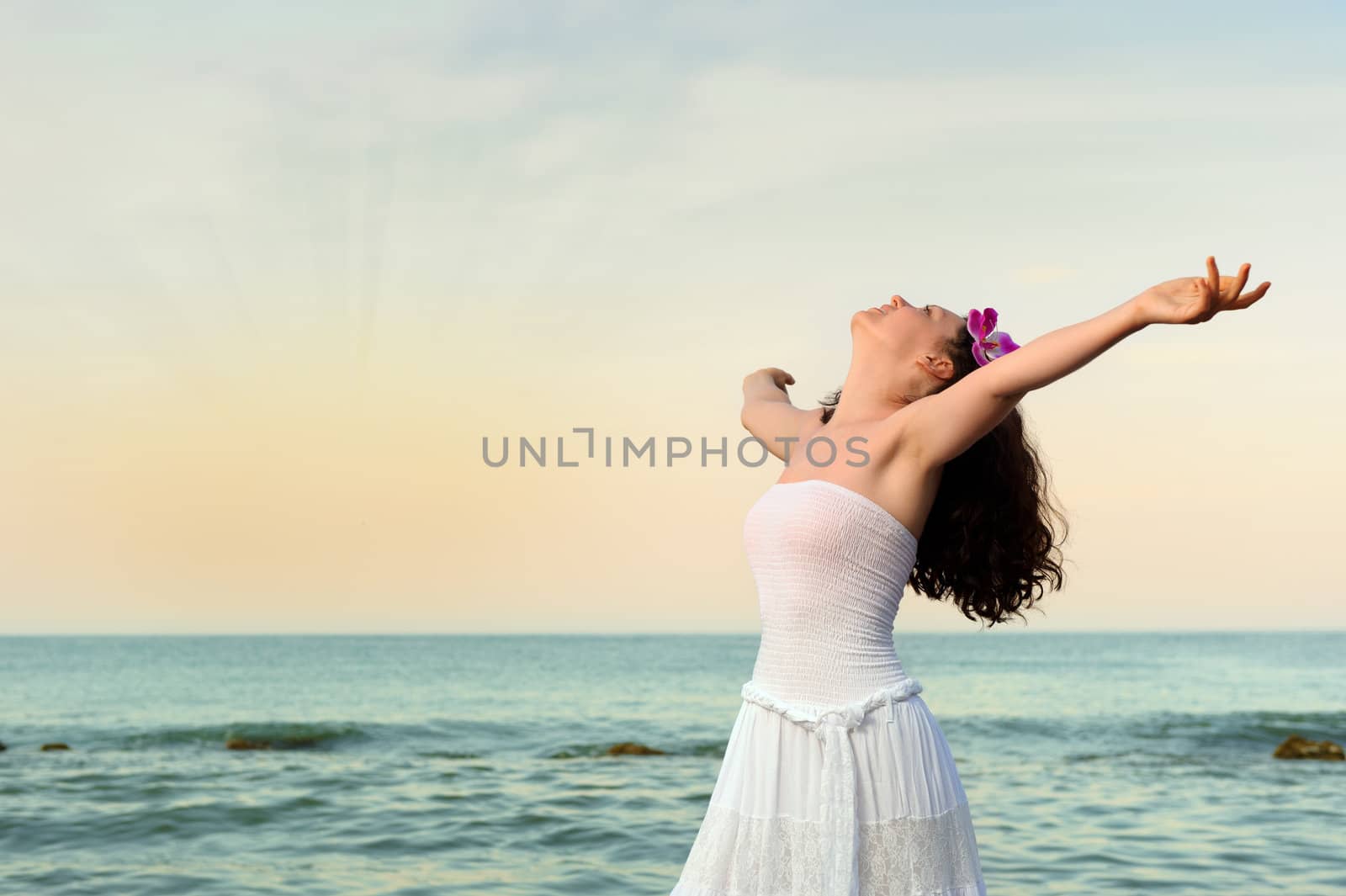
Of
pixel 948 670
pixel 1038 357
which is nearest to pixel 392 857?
pixel 1038 357

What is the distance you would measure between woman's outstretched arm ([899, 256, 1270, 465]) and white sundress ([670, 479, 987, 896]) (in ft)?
0.69

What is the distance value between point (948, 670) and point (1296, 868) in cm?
3103

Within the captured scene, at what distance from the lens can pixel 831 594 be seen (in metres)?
2.70

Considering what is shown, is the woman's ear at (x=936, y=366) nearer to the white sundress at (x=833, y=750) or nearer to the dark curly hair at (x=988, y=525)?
the dark curly hair at (x=988, y=525)

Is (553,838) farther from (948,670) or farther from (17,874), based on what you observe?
(948,670)

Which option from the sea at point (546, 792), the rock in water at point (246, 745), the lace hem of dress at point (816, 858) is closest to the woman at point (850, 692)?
the lace hem of dress at point (816, 858)

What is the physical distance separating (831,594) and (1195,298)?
3.05 feet

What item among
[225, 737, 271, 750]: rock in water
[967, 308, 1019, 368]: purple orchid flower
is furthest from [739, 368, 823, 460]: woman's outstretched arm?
[225, 737, 271, 750]: rock in water

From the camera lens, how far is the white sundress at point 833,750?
261 centimetres

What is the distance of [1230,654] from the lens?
175 feet

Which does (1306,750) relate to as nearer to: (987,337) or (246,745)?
(246,745)

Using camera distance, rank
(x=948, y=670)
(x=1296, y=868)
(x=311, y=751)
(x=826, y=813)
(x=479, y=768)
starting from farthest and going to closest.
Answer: (x=948, y=670) → (x=311, y=751) → (x=479, y=768) → (x=1296, y=868) → (x=826, y=813)

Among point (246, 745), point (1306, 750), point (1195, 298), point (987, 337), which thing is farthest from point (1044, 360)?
point (246, 745)

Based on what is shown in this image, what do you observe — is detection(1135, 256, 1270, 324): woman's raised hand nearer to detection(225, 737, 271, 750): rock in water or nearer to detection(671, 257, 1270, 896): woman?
detection(671, 257, 1270, 896): woman
